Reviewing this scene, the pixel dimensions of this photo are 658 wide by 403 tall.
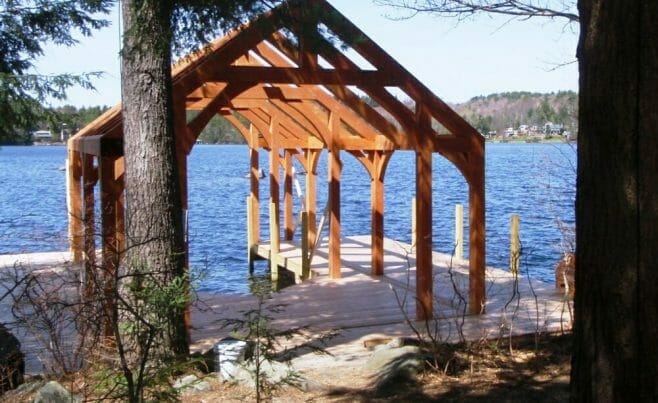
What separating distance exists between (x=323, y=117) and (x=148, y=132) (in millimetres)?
5765

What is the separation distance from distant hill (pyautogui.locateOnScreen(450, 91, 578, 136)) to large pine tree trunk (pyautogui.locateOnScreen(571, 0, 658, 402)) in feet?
16.2

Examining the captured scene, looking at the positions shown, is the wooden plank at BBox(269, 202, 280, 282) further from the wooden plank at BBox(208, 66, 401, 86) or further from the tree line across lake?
the wooden plank at BBox(208, 66, 401, 86)

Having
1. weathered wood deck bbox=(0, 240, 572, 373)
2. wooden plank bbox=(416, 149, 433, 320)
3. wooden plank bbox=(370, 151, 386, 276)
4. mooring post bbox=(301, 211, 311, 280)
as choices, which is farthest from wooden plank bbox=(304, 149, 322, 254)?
wooden plank bbox=(416, 149, 433, 320)

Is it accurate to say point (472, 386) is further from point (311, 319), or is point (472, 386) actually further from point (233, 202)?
point (233, 202)

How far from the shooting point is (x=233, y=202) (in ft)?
127

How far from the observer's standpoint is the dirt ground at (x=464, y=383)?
5.42 meters

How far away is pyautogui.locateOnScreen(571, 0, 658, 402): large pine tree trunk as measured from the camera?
10.4ft

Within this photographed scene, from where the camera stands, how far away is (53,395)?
15.8ft

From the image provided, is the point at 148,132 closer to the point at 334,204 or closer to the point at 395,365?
the point at 395,365

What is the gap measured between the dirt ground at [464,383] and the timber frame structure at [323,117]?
73 centimetres

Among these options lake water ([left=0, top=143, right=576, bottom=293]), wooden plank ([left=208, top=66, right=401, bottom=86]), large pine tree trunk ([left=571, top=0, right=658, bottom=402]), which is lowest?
lake water ([left=0, top=143, right=576, bottom=293])

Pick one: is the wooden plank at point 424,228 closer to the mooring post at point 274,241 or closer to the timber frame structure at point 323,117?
the timber frame structure at point 323,117

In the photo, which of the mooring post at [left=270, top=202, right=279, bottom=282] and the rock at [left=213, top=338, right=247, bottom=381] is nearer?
the rock at [left=213, top=338, right=247, bottom=381]

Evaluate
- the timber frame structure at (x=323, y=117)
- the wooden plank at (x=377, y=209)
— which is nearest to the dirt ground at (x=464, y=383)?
the timber frame structure at (x=323, y=117)
